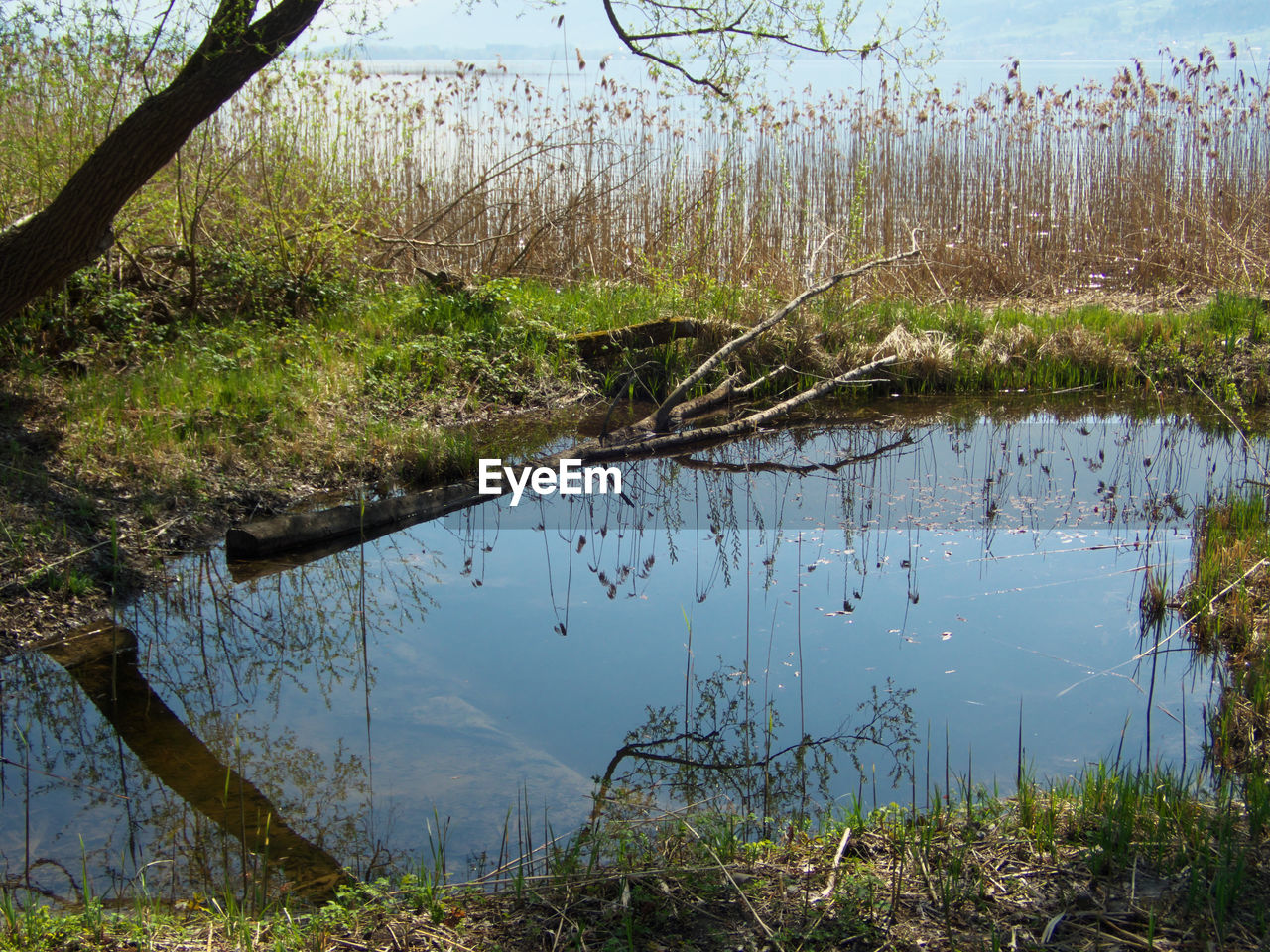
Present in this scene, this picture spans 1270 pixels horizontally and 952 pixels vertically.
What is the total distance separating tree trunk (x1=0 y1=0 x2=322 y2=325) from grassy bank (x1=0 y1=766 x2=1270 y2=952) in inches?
151

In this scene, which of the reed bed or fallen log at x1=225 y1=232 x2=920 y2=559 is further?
the reed bed

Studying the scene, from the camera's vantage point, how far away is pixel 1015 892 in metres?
2.16

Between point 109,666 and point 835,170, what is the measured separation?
30.1ft

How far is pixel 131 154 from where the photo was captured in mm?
4930

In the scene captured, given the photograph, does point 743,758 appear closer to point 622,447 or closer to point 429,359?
point 622,447

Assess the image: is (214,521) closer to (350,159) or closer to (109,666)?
(109,666)

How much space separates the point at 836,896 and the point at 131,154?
15.7 ft

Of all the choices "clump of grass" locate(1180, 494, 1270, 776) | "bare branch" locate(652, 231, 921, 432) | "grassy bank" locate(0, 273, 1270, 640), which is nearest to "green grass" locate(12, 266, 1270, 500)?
"grassy bank" locate(0, 273, 1270, 640)

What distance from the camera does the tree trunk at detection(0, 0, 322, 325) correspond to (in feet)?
16.2

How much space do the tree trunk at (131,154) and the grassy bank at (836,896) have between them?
384 centimetres

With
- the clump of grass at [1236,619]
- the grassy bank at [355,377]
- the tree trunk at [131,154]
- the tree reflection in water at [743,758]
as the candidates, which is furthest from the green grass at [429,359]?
the tree reflection in water at [743,758]

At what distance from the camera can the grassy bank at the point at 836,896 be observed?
6.64 ft

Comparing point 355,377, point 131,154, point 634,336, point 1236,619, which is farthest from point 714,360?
point 1236,619

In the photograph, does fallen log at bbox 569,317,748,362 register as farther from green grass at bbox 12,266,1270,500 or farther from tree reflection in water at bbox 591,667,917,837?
tree reflection in water at bbox 591,667,917,837
